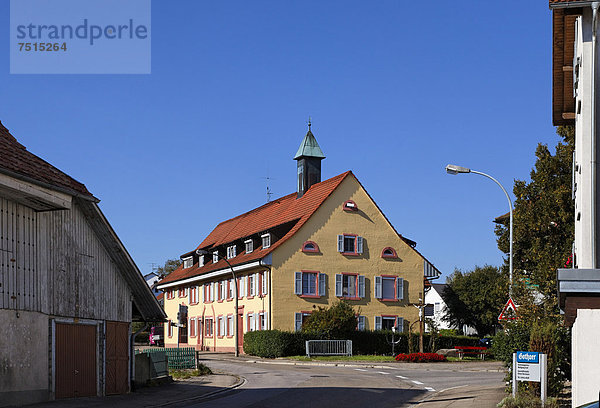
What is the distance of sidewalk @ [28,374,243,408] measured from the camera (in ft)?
71.9

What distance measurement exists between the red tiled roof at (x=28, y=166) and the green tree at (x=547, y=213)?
21.1 m

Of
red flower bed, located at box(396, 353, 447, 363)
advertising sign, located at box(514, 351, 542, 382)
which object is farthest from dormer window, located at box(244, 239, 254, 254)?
advertising sign, located at box(514, 351, 542, 382)

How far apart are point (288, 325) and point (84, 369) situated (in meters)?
28.5

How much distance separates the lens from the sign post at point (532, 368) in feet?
62.2

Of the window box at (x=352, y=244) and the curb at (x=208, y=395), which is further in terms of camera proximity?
the window box at (x=352, y=244)

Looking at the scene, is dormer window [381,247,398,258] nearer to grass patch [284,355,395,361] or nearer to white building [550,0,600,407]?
grass patch [284,355,395,361]

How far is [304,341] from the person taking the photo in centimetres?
4872

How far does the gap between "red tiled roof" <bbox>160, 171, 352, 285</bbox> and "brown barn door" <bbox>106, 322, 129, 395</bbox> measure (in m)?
25.8

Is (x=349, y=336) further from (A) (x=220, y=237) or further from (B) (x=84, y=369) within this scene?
(B) (x=84, y=369)

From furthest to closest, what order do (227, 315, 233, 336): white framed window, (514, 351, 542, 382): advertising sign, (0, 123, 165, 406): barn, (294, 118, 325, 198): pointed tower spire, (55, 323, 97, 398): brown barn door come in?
(294, 118, 325, 198): pointed tower spire < (227, 315, 233, 336): white framed window < (55, 323, 97, 398): brown barn door < (0, 123, 165, 406): barn < (514, 351, 542, 382): advertising sign

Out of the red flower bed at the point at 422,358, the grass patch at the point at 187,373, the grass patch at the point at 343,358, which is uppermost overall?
the grass patch at the point at 187,373

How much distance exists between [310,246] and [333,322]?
644 cm

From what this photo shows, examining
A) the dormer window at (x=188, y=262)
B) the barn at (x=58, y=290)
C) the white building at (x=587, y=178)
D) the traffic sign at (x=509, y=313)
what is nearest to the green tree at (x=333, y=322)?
the barn at (x=58, y=290)

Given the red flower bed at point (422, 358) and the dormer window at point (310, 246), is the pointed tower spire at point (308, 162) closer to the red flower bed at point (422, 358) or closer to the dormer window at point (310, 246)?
the dormer window at point (310, 246)
